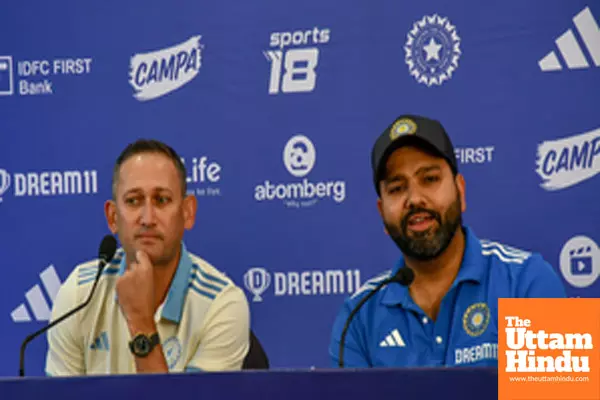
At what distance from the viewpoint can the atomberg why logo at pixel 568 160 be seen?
3.13m

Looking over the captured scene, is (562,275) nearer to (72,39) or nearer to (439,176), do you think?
(439,176)

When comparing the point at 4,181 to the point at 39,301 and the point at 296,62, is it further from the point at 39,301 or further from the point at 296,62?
the point at 296,62

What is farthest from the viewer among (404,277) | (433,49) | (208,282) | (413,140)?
(433,49)

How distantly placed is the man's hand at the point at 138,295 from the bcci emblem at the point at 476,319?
102 centimetres

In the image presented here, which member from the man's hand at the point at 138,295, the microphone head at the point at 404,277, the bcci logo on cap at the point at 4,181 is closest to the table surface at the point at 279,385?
the microphone head at the point at 404,277

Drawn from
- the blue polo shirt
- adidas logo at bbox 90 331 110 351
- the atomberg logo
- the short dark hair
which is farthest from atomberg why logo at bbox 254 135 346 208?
adidas logo at bbox 90 331 110 351

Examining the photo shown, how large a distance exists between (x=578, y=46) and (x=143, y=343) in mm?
1858

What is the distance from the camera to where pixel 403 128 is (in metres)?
2.74

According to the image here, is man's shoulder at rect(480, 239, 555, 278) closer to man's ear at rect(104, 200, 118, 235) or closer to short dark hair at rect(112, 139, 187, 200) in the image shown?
short dark hair at rect(112, 139, 187, 200)

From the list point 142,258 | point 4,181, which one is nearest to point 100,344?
point 142,258

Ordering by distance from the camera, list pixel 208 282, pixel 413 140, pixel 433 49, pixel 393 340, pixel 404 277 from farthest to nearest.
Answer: pixel 433 49 < pixel 208 282 < pixel 413 140 < pixel 393 340 < pixel 404 277

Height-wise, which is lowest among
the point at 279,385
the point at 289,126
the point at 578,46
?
the point at 279,385

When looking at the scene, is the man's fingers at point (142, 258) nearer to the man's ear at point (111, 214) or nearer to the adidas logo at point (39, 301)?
the man's ear at point (111, 214)

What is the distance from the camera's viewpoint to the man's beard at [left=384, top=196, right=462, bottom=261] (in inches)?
107
